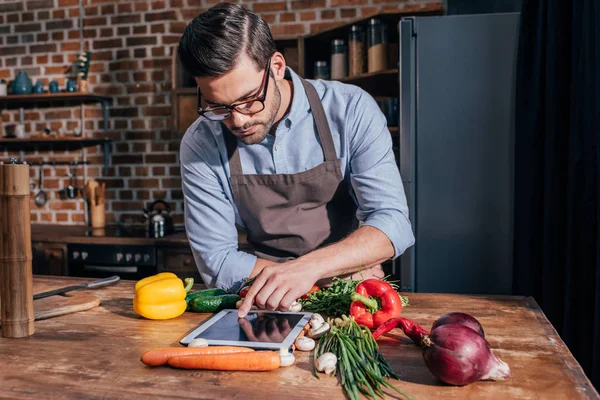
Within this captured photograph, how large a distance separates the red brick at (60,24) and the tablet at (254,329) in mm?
3529

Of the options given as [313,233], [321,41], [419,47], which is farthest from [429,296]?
[321,41]

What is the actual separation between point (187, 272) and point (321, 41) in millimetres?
1667

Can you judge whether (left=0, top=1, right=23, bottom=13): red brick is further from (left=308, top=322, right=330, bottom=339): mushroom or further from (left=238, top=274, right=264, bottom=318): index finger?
(left=308, top=322, right=330, bottom=339): mushroom

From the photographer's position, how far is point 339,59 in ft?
11.0

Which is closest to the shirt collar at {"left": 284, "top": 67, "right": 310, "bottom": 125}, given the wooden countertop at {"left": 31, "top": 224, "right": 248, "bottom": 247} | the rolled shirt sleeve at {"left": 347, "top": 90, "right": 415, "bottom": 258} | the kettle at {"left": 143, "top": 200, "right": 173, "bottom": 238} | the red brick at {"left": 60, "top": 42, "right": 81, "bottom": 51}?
the rolled shirt sleeve at {"left": 347, "top": 90, "right": 415, "bottom": 258}

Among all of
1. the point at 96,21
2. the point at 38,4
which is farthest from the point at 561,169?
the point at 38,4

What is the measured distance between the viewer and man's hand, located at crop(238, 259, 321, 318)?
132 centimetres

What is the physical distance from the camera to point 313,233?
198cm

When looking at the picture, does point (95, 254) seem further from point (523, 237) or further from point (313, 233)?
point (523, 237)

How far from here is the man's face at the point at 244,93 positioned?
5.15 ft

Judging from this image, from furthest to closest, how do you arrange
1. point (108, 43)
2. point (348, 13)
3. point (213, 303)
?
1. point (108, 43)
2. point (348, 13)
3. point (213, 303)

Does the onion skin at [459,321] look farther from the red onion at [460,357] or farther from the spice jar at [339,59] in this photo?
the spice jar at [339,59]

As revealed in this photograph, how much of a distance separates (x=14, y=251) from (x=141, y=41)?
308 centimetres

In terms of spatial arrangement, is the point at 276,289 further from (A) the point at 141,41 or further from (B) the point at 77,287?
(A) the point at 141,41
